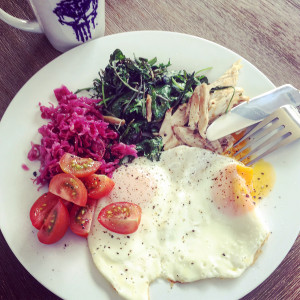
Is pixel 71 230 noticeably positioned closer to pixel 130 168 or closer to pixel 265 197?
pixel 130 168

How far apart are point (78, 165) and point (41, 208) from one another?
1.29 ft

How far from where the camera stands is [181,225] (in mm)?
2459

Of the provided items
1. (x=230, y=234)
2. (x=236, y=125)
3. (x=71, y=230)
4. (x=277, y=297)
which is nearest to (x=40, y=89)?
(x=71, y=230)

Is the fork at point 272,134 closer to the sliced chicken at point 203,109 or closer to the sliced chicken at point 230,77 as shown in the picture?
the sliced chicken at point 203,109

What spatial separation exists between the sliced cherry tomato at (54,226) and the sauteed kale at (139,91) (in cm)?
77

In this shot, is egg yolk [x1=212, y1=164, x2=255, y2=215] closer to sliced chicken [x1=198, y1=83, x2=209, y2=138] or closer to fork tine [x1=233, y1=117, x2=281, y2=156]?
fork tine [x1=233, y1=117, x2=281, y2=156]

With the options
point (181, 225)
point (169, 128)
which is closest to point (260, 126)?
point (169, 128)

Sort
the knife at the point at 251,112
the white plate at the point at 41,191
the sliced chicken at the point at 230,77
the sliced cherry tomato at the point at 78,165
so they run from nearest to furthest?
the white plate at the point at 41,191
the sliced cherry tomato at the point at 78,165
the knife at the point at 251,112
the sliced chicken at the point at 230,77

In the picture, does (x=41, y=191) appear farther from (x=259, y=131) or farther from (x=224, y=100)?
(x=259, y=131)

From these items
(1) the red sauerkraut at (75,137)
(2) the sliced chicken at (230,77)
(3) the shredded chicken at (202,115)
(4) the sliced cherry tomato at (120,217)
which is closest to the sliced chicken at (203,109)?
(3) the shredded chicken at (202,115)

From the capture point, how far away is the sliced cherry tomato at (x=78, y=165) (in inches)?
96.0

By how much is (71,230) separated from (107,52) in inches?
59.2

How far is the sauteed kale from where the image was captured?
2781mm

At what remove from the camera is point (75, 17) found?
2662 millimetres
